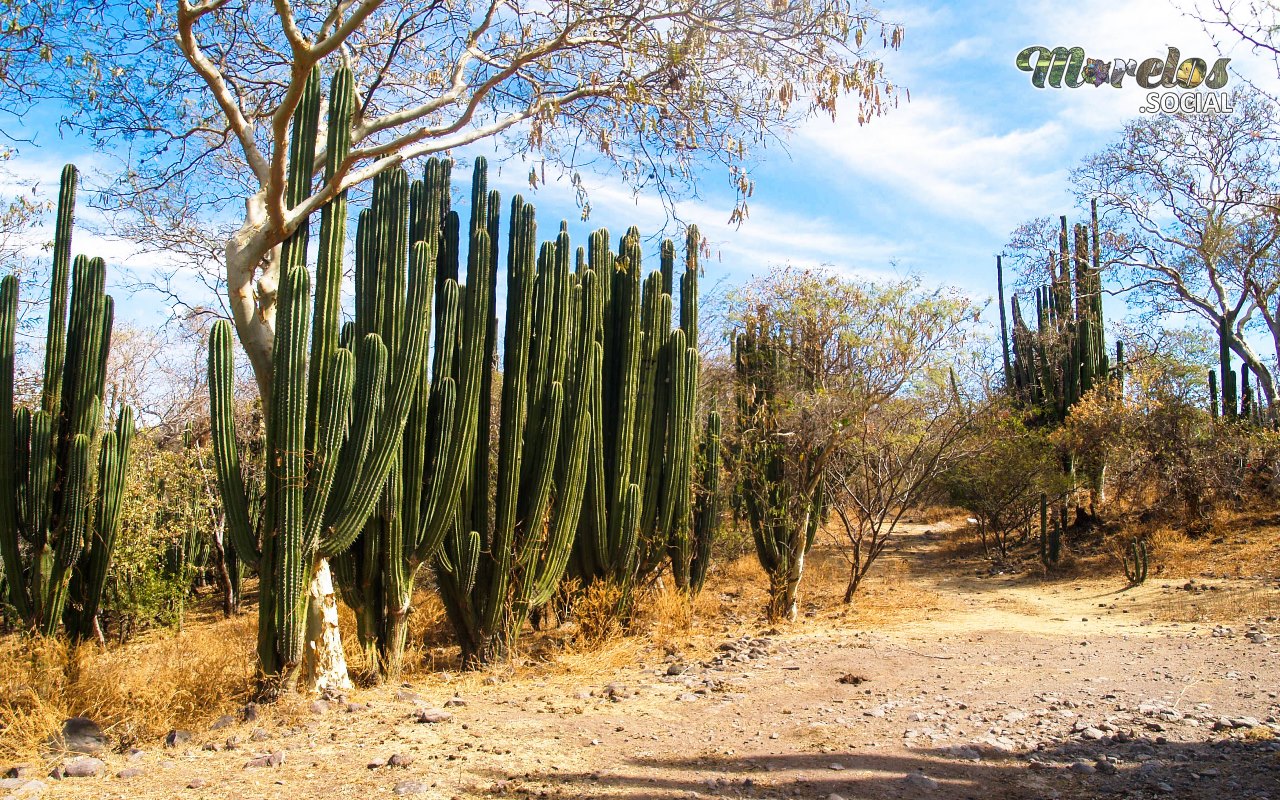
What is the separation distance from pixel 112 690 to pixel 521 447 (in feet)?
11.9

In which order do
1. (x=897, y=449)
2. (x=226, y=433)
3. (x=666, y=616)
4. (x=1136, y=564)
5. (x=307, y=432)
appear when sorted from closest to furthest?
(x=226, y=433) < (x=307, y=432) < (x=666, y=616) < (x=897, y=449) < (x=1136, y=564)

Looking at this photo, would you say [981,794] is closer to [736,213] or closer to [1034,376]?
[736,213]

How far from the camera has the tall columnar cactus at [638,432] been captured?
922cm

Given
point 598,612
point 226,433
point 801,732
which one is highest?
point 226,433

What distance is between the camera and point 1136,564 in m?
13.3

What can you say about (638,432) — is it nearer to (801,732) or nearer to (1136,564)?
(801,732)

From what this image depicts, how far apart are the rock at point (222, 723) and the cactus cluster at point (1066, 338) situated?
55.7 ft

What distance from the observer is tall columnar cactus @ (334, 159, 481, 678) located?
23.0 ft

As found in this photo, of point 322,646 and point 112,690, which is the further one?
point 322,646

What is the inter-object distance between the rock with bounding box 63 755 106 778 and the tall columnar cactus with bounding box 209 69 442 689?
1.29 m

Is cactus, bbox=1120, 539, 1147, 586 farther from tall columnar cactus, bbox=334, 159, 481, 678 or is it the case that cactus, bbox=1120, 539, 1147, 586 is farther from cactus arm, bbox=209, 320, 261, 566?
cactus arm, bbox=209, 320, 261, 566

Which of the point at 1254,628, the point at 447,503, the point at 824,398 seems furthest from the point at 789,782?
the point at 1254,628

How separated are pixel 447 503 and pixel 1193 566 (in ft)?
38.1

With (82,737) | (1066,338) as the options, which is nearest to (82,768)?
(82,737)
